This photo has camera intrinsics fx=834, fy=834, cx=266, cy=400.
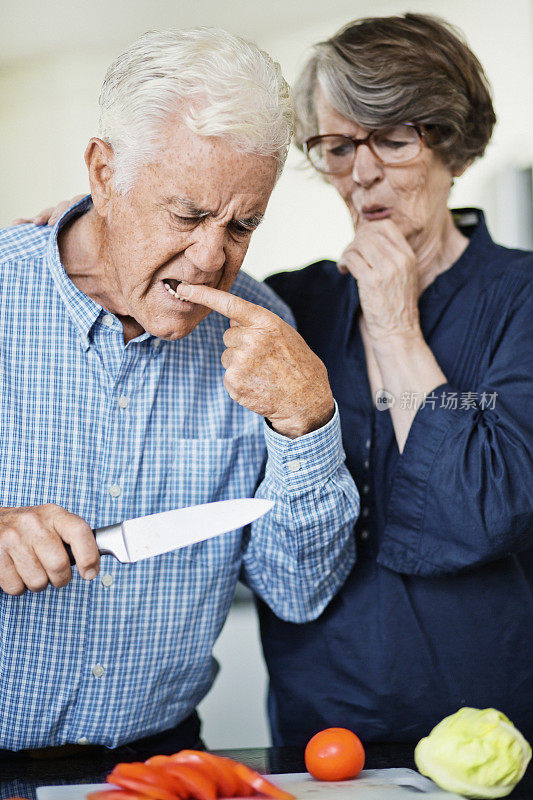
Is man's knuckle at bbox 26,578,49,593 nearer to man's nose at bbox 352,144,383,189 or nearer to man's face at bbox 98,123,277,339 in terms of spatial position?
Result: man's face at bbox 98,123,277,339

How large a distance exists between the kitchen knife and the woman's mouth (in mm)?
517

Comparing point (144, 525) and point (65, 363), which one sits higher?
point (65, 363)

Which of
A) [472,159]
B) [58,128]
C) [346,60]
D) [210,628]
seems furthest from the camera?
[58,128]

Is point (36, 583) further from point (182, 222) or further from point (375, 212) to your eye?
point (375, 212)

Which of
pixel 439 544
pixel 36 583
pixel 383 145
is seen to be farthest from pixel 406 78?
pixel 36 583

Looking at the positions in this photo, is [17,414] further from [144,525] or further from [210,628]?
[210,628]

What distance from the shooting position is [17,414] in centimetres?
97

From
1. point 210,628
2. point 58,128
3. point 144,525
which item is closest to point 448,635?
point 210,628

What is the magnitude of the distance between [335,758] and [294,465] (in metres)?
0.32

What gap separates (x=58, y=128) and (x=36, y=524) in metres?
1.92

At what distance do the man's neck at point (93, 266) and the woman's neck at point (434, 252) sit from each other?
0.44m

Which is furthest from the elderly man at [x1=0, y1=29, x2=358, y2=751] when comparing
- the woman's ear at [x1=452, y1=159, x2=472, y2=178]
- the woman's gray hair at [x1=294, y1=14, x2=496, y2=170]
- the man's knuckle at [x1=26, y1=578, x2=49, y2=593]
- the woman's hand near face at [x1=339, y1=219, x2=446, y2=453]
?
the woman's ear at [x1=452, y1=159, x2=472, y2=178]

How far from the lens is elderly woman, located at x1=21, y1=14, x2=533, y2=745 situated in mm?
1055

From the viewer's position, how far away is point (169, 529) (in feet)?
2.83
